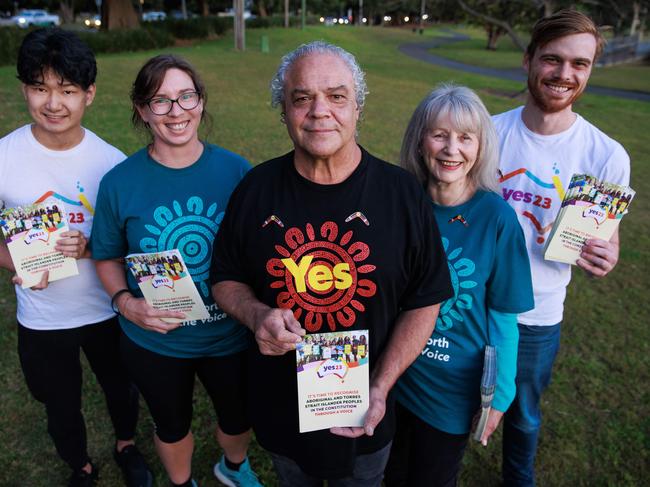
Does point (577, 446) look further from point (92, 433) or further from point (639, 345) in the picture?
point (92, 433)

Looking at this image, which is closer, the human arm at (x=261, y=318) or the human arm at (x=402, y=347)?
the human arm at (x=261, y=318)

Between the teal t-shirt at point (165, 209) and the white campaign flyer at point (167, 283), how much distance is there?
0.30 ft

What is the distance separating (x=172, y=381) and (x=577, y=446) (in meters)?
2.84

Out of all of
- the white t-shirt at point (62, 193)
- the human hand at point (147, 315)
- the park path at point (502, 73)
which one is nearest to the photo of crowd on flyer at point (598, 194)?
the human hand at point (147, 315)

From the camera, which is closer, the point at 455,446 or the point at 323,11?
the point at 455,446

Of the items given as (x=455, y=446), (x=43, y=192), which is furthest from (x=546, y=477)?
(x=43, y=192)

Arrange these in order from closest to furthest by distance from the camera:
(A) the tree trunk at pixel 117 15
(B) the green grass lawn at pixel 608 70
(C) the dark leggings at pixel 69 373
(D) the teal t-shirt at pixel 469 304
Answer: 1. (D) the teal t-shirt at pixel 469 304
2. (C) the dark leggings at pixel 69 373
3. (B) the green grass lawn at pixel 608 70
4. (A) the tree trunk at pixel 117 15

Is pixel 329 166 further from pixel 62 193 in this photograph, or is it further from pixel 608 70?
pixel 608 70

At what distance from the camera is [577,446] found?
11.4ft

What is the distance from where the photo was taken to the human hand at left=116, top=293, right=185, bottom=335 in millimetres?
2244

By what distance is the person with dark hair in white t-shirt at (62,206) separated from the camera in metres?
2.27

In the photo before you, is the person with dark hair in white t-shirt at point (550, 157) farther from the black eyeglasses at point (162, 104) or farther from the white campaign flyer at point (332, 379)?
the black eyeglasses at point (162, 104)

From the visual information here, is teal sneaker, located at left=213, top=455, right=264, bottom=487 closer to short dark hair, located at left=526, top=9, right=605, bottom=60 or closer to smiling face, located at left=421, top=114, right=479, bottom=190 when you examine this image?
smiling face, located at left=421, top=114, right=479, bottom=190

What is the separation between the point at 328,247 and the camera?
1.82 metres
